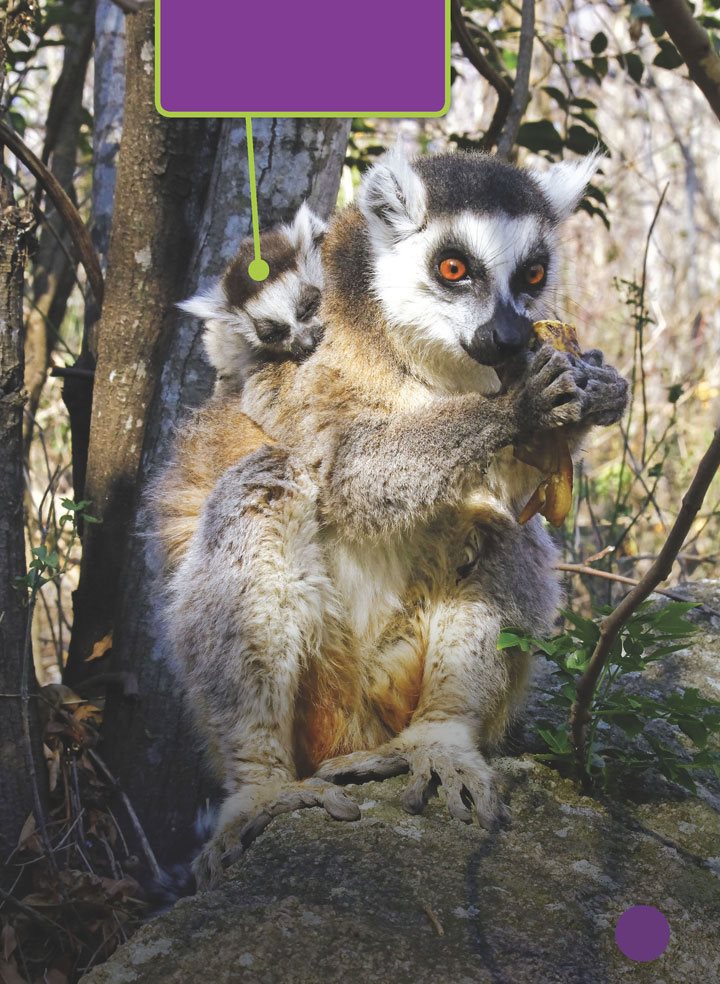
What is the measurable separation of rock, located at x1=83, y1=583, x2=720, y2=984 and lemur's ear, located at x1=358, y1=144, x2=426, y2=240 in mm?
2400

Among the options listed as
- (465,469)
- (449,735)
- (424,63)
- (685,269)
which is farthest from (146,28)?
(685,269)

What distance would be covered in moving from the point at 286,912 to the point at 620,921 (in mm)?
1025

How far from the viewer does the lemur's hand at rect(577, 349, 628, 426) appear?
3.77m

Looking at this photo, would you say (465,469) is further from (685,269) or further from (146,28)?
(685,269)

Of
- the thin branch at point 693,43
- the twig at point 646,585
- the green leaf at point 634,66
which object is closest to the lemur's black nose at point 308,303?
the twig at point 646,585

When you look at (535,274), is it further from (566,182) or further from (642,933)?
(642,933)

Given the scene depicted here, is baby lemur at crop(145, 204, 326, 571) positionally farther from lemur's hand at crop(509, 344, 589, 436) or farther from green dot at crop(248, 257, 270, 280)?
lemur's hand at crop(509, 344, 589, 436)

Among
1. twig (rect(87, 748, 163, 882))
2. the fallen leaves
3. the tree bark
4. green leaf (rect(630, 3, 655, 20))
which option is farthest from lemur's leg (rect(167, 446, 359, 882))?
the tree bark

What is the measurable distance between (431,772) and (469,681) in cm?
45

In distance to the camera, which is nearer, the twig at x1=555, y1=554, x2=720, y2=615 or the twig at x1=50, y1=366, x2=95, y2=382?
the twig at x1=555, y1=554, x2=720, y2=615

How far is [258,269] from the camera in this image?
15.6ft

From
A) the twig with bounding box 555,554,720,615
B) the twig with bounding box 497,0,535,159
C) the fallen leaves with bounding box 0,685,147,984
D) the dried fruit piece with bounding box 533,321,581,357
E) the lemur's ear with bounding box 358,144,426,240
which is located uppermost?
the twig with bounding box 497,0,535,159

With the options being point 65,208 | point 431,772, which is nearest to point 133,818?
point 431,772

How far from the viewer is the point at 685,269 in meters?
14.5
